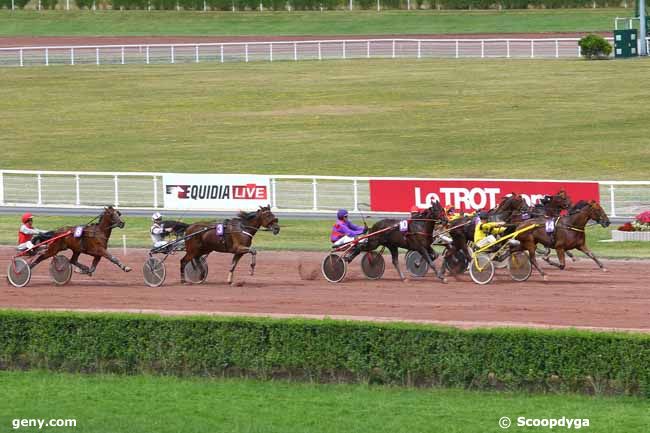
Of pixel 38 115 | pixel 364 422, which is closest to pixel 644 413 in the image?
pixel 364 422

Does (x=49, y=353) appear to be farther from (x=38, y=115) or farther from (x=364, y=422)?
(x=38, y=115)

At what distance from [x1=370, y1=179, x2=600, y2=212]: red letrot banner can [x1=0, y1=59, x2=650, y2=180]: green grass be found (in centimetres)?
634

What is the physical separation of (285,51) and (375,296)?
37786 mm

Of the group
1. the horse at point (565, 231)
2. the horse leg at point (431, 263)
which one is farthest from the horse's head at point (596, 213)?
the horse leg at point (431, 263)

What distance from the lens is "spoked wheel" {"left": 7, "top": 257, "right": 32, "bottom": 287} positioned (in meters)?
20.5

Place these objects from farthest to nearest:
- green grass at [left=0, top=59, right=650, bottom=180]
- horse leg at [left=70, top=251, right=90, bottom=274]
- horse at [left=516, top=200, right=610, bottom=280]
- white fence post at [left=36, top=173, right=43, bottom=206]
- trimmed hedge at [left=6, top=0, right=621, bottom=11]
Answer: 1. trimmed hedge at [left=6, top=0, right=621, bottom=11]
2. green grass at [left=0, top=59, right=650, bottom=180]
3. white fence post at [left=36, top=173, right=43, bottom=206]
4. horse leg at [left=70, top=251, right=90, bottom=274]
5. horse at [left=516, top=200, right=610, bottom=280]

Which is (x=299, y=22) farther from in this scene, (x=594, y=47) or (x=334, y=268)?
(x=334, y=268)

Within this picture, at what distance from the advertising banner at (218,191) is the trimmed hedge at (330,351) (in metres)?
12.9

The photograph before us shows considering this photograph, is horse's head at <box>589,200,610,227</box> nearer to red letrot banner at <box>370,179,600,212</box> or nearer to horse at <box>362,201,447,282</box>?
horse at <box>362,201,447,282</box>

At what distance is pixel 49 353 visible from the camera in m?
15.3

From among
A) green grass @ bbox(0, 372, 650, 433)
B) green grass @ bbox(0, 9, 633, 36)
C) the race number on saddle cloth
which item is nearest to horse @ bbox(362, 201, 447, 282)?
the race number on saddle cloth

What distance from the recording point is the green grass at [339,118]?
35.7m

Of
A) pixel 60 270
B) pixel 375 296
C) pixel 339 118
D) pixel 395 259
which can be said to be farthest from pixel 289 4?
pixel 375 296

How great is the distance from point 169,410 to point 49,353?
2766 mm
